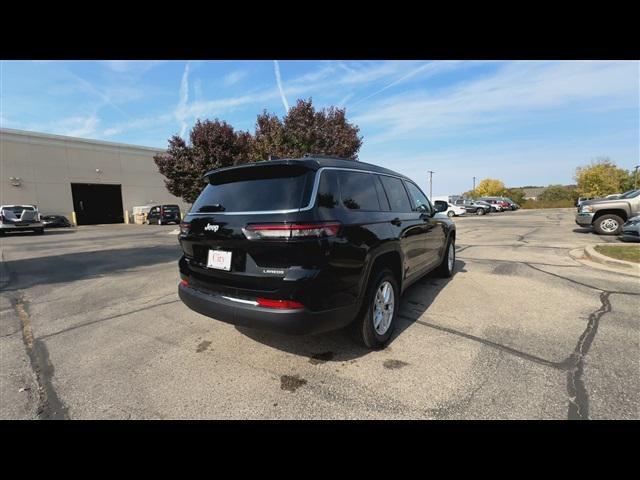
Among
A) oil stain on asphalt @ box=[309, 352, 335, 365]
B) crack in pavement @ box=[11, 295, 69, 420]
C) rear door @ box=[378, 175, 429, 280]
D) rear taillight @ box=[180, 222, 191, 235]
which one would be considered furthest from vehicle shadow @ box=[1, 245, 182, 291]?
rear door @ box=[378, 175, 429, 280]

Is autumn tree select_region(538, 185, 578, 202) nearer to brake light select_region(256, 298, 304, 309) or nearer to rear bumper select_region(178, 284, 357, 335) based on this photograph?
rear bumper select_region(178, 284, 357, 335)

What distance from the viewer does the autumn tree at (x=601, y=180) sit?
48812 millimetres

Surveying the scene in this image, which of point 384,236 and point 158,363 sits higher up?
point 384,236

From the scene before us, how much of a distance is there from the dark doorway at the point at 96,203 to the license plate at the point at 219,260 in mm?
34962

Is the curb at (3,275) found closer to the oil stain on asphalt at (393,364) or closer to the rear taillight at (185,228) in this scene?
the rear taillight at (185,228)

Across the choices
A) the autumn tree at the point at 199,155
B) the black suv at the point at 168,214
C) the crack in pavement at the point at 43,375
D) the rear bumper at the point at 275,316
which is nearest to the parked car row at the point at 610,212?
the rear bumper at the point at 275,316

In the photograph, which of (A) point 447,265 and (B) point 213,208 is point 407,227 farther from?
(A) point 447,265

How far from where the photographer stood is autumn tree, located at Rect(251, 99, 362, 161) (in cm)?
1675
